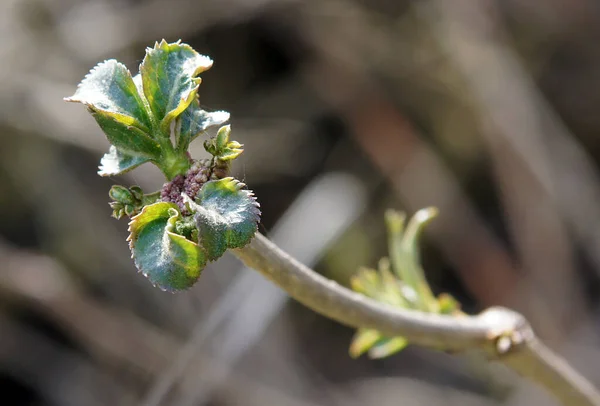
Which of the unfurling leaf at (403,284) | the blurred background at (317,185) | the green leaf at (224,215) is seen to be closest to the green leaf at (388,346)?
the unfurling leaf at (403,284)

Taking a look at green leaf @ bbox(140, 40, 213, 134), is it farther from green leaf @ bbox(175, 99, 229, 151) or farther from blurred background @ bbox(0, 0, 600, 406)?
blurred background @ bbox(0, 0, 600, 406)

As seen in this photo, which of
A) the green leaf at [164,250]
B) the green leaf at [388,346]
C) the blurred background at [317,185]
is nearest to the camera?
the green leaf at [164,250]

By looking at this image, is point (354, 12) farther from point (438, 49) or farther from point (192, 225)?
point (192, 225)

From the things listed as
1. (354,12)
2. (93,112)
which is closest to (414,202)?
(354,12)

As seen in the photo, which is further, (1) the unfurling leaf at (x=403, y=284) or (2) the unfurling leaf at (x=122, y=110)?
(1) the unfurling leaf at (x=403, y=284)

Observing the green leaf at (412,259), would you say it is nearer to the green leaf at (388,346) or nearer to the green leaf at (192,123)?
the green leaf at (388,346)

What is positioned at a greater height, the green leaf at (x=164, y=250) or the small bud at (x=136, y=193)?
the green leaf at (x=164, y=250)

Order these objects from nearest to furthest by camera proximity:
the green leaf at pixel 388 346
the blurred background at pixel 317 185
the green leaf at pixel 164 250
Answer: the green leaf at pixel 164 250
the green leaf at pixel 388 346
the blurred background at pixel 317 185

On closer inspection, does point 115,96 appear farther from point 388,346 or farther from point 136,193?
point 388,346
